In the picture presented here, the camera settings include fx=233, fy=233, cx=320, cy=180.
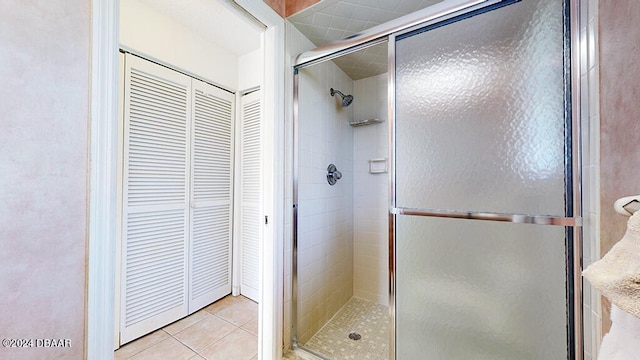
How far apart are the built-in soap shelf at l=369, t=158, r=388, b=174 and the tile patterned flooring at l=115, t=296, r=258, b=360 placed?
5.45 feet

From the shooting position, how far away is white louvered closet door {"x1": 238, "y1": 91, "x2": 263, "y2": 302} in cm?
224

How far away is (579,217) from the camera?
79 cm

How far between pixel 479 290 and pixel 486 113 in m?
0.73

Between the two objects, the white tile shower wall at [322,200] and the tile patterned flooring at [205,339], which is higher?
the white tile shower wall at [322,200]

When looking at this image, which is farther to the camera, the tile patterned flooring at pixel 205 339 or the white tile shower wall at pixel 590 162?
the tile patterned flooring at pixel 205 339

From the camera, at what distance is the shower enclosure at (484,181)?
827 mm

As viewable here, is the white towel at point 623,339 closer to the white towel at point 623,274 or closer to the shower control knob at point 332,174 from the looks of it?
the white towel at point 623,274

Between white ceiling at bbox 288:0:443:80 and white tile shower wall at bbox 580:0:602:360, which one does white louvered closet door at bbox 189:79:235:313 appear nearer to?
white ceiling at bbox 288:0:443:80

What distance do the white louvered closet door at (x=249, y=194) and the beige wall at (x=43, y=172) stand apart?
60.2 inches

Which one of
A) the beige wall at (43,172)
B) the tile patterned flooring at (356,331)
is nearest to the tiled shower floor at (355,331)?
the tile patterned flooring at (356,331)

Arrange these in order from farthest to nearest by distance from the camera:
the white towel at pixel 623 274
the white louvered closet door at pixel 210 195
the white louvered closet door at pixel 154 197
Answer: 1. the white louvered closet door at pixel 210 195
2. the white louvered closet door at pixel 154 197
3. the white towel at pixel 623 274

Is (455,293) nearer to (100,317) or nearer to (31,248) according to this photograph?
(100,317)

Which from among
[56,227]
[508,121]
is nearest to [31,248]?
[56,227]

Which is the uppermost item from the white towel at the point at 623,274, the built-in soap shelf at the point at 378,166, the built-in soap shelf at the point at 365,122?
the built-in soap shelf at the point at 365,122
